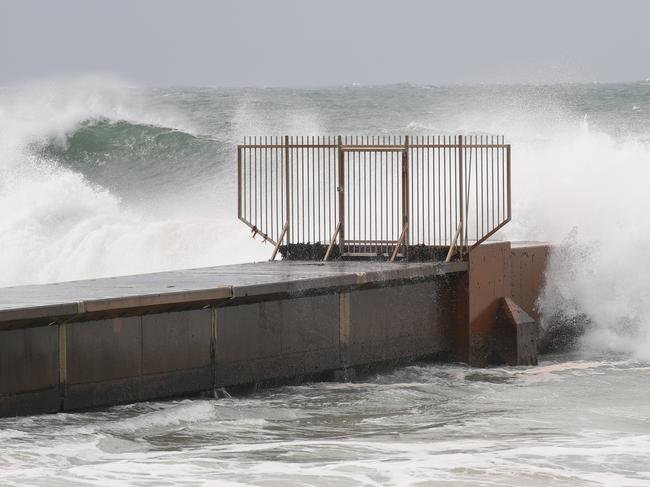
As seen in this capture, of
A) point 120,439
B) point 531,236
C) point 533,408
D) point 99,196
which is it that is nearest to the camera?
point 120,439

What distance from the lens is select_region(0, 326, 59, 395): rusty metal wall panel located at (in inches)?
426

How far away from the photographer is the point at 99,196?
1061 inches

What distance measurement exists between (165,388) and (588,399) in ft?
12.2

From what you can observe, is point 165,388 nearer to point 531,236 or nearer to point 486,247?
point 486,247

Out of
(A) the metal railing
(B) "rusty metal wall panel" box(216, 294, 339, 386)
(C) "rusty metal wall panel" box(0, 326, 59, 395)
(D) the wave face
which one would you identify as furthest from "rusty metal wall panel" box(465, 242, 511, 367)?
(C) "rusty metal wall panel" box(0, 326, 59, 395)

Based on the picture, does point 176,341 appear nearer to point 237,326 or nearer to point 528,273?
point 237,326

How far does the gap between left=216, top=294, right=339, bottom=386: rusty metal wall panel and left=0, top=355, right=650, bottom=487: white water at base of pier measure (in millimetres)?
226

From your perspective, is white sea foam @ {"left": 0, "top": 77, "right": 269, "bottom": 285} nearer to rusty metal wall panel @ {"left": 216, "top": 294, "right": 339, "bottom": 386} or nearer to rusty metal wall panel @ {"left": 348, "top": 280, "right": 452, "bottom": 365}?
rusty metal wall panel @ {"left": 348, "top": 280, "right": 452, "bottom": 365}

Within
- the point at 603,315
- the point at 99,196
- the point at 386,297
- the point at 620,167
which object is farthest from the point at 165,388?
the point at 99,196

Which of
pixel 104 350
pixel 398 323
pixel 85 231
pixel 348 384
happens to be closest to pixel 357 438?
pixel 104 350

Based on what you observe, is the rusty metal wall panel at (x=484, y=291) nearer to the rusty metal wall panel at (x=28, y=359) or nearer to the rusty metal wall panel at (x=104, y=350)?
the rusty metal wall panel at (x=104, y=350)

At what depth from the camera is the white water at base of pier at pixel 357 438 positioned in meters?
9.59

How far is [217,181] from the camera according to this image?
3064cm

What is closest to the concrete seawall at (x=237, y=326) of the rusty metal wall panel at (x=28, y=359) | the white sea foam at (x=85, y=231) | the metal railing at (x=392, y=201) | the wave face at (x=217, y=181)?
the rusty metal wall panel at (x=28, y=359)
